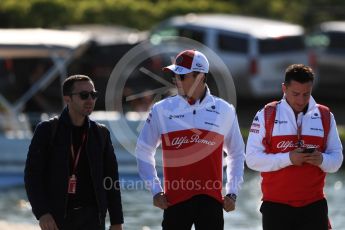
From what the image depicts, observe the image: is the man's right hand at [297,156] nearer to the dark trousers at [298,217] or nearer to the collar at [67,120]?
the dark trousers at [298,217]

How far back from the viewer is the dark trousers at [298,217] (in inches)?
263

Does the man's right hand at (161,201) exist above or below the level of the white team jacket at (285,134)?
below

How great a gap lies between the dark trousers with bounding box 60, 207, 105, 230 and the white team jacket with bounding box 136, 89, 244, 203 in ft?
1.77

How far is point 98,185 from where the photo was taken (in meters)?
6.54

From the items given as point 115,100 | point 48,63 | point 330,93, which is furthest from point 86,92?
point 330,93

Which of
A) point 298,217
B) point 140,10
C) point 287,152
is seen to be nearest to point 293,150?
point 287,152

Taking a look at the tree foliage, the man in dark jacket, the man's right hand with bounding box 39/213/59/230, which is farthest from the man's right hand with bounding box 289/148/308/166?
the tree foliage

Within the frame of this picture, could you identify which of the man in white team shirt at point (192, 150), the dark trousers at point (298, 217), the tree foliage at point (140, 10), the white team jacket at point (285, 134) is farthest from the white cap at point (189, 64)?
the tree foliage at point (140, 10)

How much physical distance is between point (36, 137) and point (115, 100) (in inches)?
493

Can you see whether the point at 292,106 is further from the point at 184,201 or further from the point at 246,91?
the point at 246,91

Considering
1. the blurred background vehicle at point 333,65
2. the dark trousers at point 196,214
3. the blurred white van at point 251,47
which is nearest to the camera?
the dark trousers at point 196,214

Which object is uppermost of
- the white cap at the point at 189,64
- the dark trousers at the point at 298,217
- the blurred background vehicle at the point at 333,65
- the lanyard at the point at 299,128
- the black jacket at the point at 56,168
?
the blurred background vehicle at the point at 333,65

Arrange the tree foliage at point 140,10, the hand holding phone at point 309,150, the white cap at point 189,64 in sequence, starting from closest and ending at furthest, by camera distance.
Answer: the hand holding phone at point 309,150 → the white cap at point 189,64 → the tree foliage at point 140,10

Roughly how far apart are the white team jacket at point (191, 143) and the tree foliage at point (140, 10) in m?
20.9
